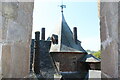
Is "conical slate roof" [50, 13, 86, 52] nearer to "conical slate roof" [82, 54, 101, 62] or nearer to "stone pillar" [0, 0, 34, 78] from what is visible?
"conical slate roof" [82, 54, 101, 62]

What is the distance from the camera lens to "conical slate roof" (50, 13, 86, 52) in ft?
62.8

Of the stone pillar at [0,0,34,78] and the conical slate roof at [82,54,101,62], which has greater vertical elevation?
the stone pillar at [0,0,34,78]

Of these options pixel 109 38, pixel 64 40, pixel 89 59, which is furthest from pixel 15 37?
pixel 89 59

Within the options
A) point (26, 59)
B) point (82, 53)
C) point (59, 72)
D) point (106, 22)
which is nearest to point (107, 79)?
point (106, 22)

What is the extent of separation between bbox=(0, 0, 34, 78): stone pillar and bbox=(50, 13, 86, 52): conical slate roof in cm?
1682

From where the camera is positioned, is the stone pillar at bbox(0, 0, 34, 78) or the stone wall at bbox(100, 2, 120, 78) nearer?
the stone pillar at bbox(0, 0, 34, 78)

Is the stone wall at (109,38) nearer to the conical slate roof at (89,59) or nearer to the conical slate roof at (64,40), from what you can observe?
the conical slate roof at (64,40)

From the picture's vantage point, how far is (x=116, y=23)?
1553 mm

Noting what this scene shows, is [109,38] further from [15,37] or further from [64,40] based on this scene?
[64,40]

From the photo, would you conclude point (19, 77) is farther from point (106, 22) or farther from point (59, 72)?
point (59, 72)

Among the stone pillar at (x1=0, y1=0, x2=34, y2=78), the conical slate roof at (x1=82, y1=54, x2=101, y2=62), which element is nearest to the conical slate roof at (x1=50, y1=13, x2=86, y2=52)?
the conical slate roof at (x1=82, y1=54, x2=101, y2=62)

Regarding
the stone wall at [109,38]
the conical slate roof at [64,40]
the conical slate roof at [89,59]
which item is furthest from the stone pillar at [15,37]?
the conical slate roof at [89,59]

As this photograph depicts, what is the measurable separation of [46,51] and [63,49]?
2.04 meters

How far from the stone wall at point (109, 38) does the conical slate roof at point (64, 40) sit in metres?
16.8
